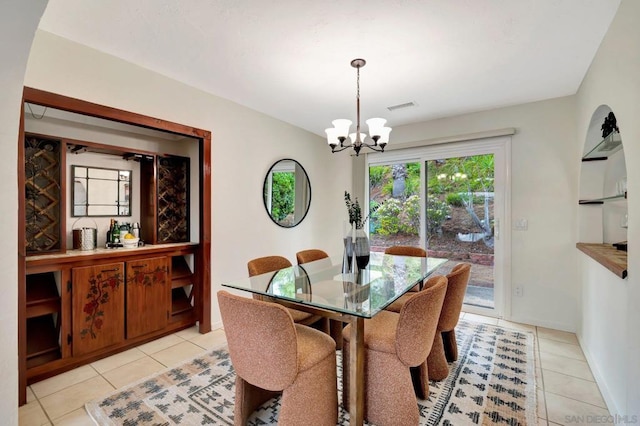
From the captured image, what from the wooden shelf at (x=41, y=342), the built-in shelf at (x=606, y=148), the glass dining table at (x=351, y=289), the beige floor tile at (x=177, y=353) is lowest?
the beige floor tile at (x=177, y=353)

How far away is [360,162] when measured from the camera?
14.6 ft

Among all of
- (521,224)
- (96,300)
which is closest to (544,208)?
(521,224)

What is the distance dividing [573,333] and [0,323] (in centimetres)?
424

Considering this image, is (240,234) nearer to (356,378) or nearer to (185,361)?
(185,361)

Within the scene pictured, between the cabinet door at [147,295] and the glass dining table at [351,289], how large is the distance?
124 centimetres

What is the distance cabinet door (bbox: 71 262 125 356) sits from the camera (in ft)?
7.50

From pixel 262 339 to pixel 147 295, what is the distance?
199 centimetres

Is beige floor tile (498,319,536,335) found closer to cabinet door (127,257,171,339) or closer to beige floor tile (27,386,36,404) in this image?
cabinet door (127,257,171,339)

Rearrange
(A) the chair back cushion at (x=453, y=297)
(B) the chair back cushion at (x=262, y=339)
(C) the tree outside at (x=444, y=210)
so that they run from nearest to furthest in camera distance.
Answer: (B) the chair back cushion at (x=262, y=339) → (A) the chair back cushion at (x=453, y=297) → (C) the tree outside at (x=444, y=210)

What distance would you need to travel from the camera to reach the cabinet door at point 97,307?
2285mm

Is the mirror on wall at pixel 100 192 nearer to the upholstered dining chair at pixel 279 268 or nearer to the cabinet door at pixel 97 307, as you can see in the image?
the cabinet door at pixel 97 307

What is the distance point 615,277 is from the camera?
181 cm

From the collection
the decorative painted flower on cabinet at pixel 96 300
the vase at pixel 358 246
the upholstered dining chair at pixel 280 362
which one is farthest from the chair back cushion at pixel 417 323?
the decorative painted flower on cabinet at pixel 96 300

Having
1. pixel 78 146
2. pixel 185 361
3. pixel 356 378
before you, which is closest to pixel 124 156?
pixel 78 146
